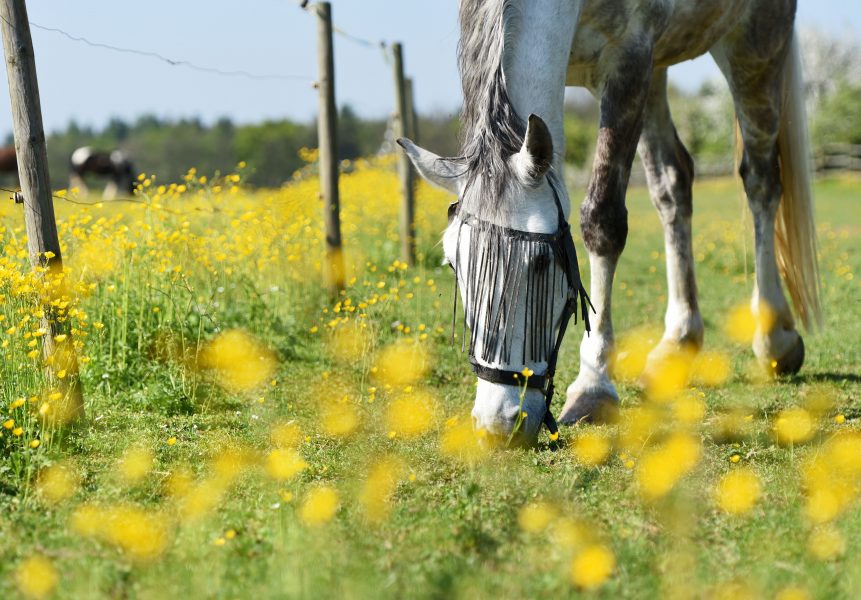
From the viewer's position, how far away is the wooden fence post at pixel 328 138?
702cm

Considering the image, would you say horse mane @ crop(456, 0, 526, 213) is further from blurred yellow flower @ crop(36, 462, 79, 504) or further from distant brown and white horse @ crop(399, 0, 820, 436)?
blurred yellow flower @ crop(36, 462, 79, 504)

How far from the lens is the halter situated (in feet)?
10.9

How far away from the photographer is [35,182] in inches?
154

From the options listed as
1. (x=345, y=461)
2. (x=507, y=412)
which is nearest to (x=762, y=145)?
(x=507, y=412)

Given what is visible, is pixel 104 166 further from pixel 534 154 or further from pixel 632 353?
pixel 534 154

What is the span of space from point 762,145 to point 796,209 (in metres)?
0.50

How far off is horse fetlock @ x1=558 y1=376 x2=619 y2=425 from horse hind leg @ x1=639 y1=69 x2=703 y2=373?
1.15 metres

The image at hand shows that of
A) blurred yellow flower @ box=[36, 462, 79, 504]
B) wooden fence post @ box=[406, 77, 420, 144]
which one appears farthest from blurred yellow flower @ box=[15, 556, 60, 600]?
wooden fence post @ box=[406, 77, 420, 144]

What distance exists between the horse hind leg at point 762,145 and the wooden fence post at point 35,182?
3.95 m

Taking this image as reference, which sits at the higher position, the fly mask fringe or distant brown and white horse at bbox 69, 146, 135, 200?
the fly mask fringe

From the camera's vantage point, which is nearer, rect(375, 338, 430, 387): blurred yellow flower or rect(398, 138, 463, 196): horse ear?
rect(398, 138, 463, 196): horse ear

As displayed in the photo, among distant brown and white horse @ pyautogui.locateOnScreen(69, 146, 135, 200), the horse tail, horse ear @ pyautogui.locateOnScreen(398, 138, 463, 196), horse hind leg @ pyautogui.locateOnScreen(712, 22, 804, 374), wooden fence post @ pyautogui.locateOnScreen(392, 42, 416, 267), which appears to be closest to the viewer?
horse ear @ pyautogui.locateOnScreen(398, 138, 463, 196)

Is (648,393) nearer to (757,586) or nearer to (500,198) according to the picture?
(500,198)

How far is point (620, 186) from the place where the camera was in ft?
14.2
